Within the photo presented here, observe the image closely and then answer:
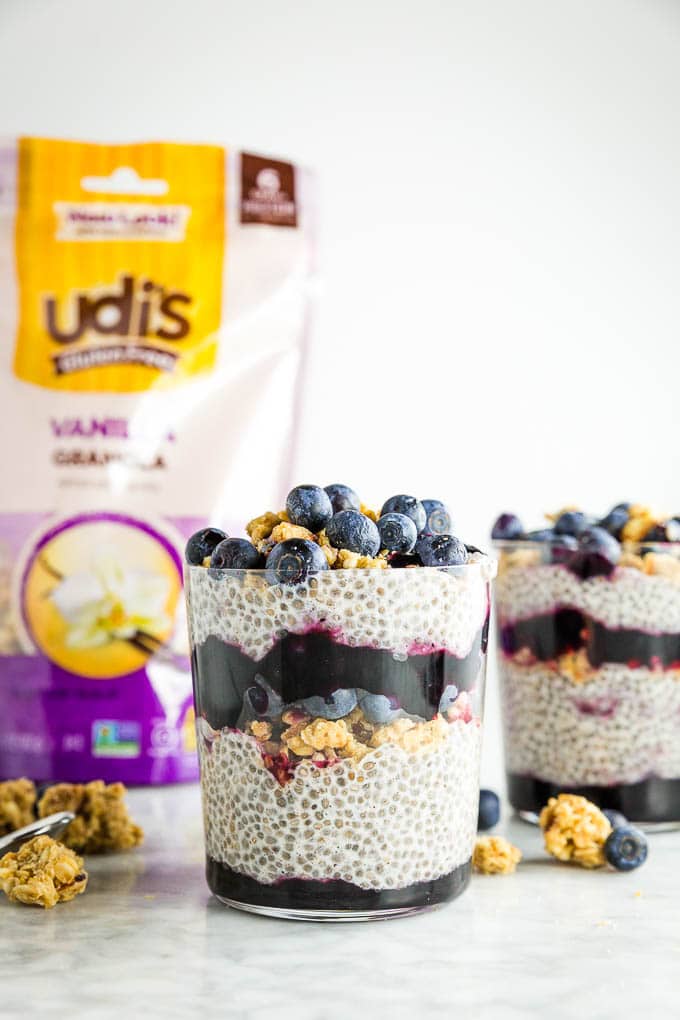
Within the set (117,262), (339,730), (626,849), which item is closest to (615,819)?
(626,849)

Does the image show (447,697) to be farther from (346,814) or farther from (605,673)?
(605,673)

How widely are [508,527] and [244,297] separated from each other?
386 millimetres

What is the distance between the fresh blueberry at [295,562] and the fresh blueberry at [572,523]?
320mm

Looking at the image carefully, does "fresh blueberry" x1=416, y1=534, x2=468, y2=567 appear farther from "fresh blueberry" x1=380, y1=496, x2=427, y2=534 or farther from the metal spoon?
the metal spoon

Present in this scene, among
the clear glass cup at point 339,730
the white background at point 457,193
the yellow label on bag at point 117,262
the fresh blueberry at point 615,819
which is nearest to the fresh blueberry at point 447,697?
the clear glass cup at point 339,730

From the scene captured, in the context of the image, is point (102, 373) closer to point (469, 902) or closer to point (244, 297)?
point (244, 297)

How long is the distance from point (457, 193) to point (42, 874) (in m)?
1.00

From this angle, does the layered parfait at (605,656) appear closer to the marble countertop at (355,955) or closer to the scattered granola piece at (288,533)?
the marble countertop at (355,955)

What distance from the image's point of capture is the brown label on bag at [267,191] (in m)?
1.18

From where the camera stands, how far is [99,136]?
141cm

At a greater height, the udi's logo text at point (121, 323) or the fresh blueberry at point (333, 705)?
the udi's logo text at point (121, 323)

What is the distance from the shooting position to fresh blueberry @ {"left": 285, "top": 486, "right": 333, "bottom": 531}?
0.72 m

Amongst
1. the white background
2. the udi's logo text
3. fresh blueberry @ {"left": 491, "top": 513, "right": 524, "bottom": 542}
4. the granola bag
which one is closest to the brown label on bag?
the granola bag

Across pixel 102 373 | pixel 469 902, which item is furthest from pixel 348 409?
pixel 469 902
